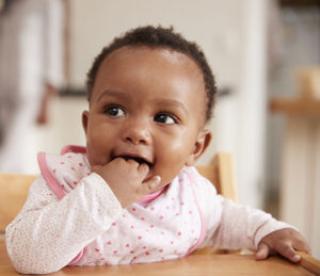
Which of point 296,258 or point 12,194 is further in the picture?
point 12,194

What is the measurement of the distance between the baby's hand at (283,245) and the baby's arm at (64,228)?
23 centimetres

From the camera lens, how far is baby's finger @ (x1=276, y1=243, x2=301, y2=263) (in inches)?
30.7

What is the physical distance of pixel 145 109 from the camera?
757mm

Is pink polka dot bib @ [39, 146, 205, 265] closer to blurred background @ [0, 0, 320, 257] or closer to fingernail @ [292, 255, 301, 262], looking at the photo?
fingernail @ [292, 255, 301, 262]

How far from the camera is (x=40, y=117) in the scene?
2871 mm

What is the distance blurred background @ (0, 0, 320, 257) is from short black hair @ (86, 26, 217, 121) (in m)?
1.38

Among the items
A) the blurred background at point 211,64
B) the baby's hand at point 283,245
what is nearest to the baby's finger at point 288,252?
the baby's hand at point 283,245

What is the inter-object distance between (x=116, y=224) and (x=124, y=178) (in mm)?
114

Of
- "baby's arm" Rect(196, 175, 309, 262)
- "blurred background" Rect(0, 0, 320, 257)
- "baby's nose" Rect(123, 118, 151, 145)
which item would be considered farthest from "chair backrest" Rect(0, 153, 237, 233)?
"blurred background" Rect(0, 0, 320, 257)

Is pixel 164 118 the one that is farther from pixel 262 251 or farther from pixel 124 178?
pixel 262 251

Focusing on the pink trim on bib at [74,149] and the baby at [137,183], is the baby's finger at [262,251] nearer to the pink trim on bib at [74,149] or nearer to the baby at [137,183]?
the baby at [137,183]

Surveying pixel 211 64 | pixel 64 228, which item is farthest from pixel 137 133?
pixel 211 64

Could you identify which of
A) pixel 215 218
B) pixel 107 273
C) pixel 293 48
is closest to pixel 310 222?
pixel 215 218

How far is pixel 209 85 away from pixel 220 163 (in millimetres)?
174
